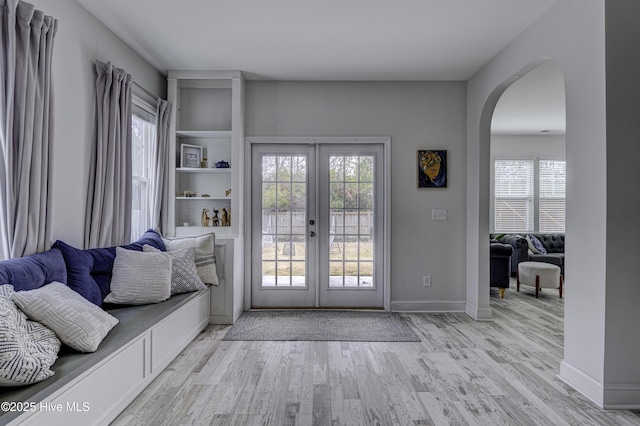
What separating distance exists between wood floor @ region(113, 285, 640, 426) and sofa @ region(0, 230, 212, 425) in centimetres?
16

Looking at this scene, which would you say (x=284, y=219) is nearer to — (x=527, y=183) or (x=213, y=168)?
(x=213, y=168)

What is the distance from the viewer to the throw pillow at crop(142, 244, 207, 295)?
3.15 meters

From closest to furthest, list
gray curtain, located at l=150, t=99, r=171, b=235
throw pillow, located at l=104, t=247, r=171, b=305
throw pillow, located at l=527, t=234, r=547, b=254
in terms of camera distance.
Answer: throw pillow, located at l=104, t=247, r=171, b=305 < gray curtain, located at l=150, t=99, r=171, b=235 < throw pillow, located at l=527, t=234, r=547, b=254

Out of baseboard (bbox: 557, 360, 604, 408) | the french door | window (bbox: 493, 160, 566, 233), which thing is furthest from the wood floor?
window (bbox: 493, 160, 566, 233)

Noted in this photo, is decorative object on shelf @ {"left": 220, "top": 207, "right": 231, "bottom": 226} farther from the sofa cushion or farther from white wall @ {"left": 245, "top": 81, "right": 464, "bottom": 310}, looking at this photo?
the sofa cushion

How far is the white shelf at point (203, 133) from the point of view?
4062 mm

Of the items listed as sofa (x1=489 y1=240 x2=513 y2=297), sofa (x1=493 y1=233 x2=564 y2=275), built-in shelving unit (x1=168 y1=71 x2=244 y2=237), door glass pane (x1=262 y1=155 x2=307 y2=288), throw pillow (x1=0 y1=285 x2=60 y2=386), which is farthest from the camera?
sofa (x1=493 y1=233 x2=564 y2=275)

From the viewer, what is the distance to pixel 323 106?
4.33 meters

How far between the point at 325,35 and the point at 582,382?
3287 millimetres

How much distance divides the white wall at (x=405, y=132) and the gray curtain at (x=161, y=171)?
93cm

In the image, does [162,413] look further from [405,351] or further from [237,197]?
[237,197]

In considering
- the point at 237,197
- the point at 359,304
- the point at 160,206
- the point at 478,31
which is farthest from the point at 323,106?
the point at 359,304

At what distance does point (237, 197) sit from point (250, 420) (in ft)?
8.06

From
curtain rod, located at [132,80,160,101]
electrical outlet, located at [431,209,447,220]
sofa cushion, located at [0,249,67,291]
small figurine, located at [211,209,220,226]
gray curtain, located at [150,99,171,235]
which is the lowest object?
sofa cushion, located at [0,249,67,291]
